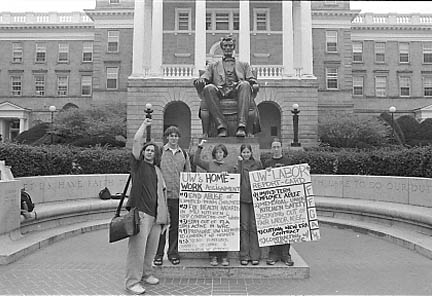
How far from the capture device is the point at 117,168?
47.1 ft

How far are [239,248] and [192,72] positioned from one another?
29.7m

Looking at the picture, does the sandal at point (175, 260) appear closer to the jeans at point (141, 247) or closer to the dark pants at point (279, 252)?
the jeans at point (141, 247)

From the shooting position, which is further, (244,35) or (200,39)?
(244,35)

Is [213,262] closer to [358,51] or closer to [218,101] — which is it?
[218,101]

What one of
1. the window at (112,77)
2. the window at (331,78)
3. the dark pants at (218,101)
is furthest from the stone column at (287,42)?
the dark pants at (218,101)

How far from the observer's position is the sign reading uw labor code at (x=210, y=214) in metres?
5.58

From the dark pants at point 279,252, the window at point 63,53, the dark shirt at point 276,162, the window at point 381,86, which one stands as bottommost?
the dark pants at point 279,252

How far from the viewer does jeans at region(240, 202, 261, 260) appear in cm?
580

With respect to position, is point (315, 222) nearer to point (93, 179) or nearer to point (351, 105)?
point (93, 179)

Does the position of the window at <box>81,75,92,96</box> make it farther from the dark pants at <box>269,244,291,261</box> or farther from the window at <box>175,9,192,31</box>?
the dark pants at <box>269,244,291,261</box>

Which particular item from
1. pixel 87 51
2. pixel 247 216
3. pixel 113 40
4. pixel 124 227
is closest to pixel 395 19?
pixel 113 40

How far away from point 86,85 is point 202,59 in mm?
22817

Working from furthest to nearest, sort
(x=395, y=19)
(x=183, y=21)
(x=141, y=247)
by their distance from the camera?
(x=395, y=19) < (x=183, y=21) < (x=141, y=247)

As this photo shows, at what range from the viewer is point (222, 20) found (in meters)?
41.4
